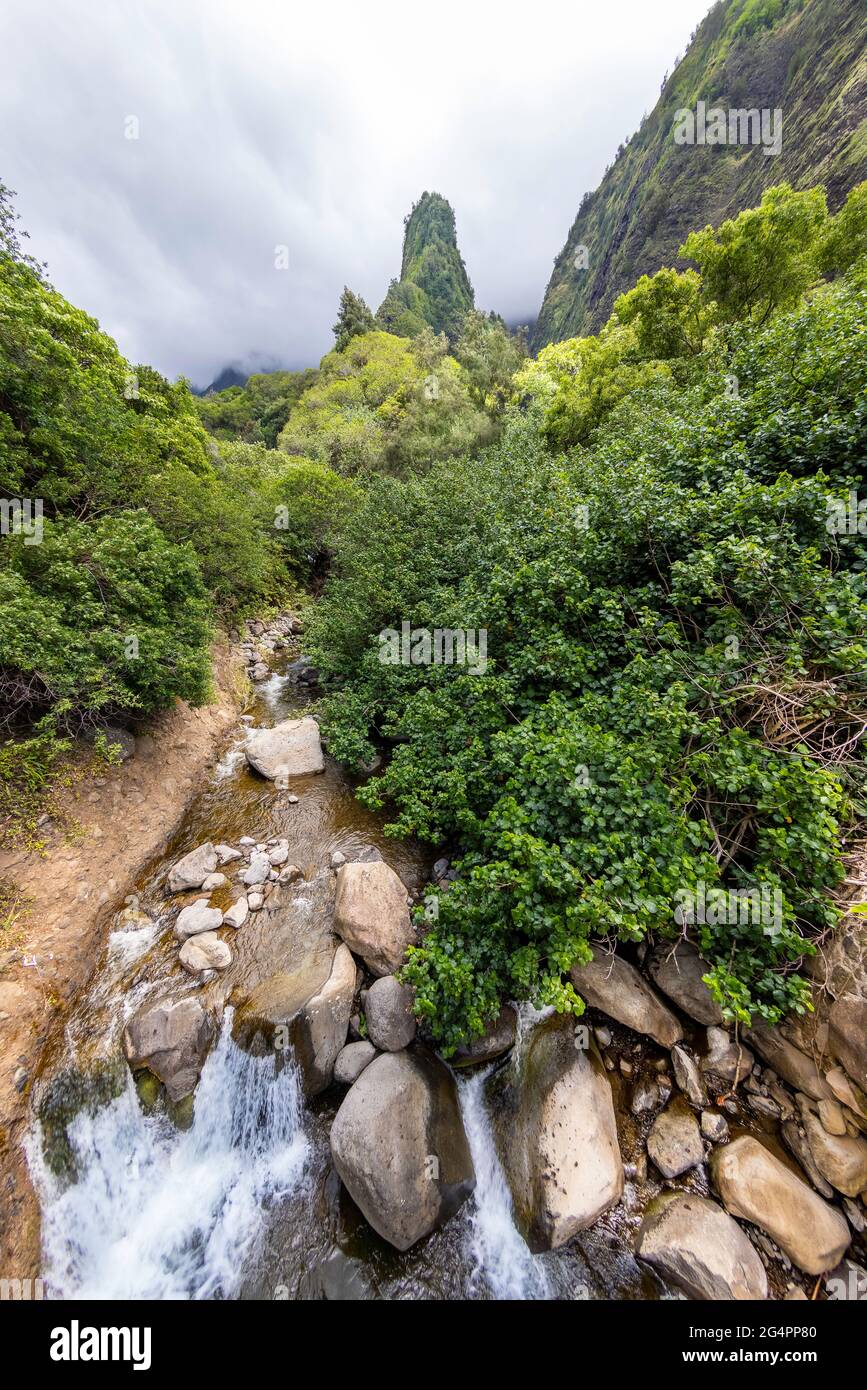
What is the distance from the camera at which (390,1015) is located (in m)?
5.38

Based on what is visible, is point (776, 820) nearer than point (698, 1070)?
Yes

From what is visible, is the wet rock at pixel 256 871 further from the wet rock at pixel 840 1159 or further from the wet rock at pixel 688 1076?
the wet rock at pixel 840 1159

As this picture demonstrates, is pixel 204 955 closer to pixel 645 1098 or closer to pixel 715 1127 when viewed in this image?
pixel 645 1098

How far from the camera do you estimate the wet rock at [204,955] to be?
5.98 m

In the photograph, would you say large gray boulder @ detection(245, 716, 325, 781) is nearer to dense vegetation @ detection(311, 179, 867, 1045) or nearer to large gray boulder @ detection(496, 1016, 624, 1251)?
dense vegetation @ detection(311, 179, 867, 1045)

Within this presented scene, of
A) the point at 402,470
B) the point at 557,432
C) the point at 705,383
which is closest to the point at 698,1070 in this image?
the point at 705,383

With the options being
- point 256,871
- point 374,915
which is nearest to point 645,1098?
point 374,915

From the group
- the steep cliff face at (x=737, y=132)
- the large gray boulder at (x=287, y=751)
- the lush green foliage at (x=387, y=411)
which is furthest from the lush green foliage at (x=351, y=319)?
the large gray boulder at (x=287, y=751)

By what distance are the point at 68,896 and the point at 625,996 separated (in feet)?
25.3
